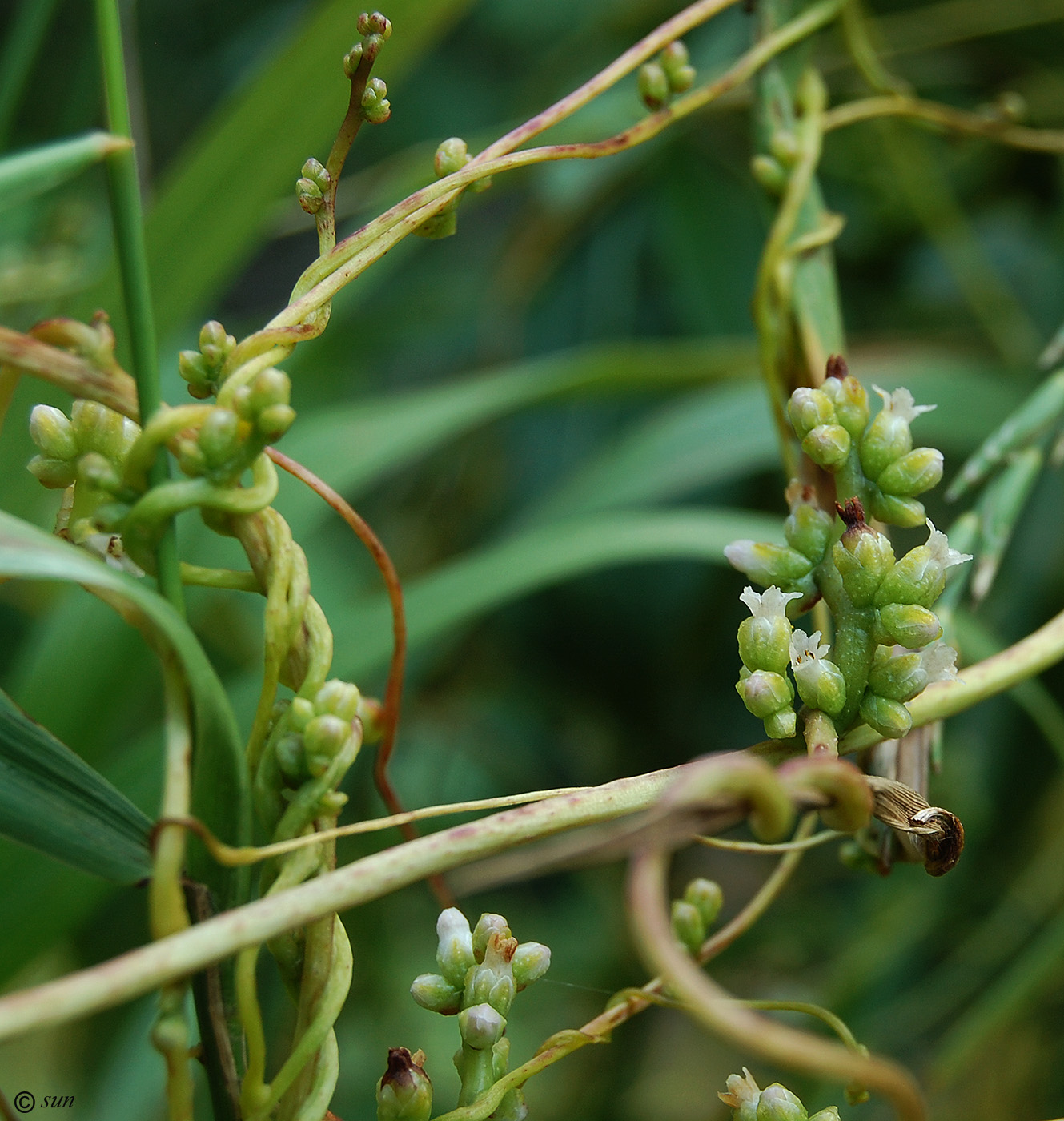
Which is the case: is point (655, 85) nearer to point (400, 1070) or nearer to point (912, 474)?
point (912, 474)

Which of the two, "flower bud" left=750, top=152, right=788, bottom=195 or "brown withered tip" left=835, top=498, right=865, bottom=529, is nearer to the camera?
"brown withered tip" left=835, top=498, right=865, bottom=529

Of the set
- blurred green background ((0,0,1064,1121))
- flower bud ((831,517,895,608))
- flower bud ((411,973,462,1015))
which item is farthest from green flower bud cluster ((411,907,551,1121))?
blurred green background ((0,0,1064,1121))

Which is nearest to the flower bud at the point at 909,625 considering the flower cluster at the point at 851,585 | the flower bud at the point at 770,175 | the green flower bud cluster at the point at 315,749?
the flower cluster at the point at 851,585

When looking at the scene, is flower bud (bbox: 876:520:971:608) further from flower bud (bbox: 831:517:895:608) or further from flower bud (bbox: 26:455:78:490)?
flower bud (bbox: 26:455:78:490)

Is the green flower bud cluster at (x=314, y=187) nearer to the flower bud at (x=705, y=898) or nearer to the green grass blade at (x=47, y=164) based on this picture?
the green grass blade at (x=47, y=164)

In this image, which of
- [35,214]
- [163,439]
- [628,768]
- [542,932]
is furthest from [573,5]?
[163,439]

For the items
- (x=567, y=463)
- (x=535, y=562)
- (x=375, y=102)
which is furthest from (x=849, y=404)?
(x=567, y=463)

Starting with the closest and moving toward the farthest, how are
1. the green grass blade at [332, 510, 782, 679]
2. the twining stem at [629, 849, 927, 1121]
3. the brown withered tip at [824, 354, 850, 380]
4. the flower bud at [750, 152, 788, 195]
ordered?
the twining stem at [629, 849, 927, 1121] → the brown withered tip at [824, 354, 850, 380] → the flower bud at [750, 152, 788, 195] → the green grass blade at [332, 510, 782, 679]
